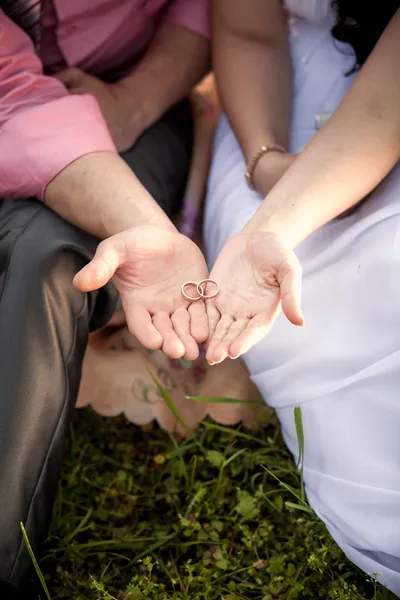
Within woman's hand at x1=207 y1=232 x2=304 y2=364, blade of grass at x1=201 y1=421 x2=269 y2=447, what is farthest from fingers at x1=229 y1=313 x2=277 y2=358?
blade of grass at x1=201 y1=421 x2=269 y2=447

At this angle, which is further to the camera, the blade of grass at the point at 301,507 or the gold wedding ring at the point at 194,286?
the blade of grass at the point at 301,507

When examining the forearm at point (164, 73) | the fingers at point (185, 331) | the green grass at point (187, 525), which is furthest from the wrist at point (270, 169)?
the green grass at point (187, 525)

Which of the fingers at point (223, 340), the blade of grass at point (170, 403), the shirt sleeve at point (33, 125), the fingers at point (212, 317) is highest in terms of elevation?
the shirt sleeve at point (33, 125)

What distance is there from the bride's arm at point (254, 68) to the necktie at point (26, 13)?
1.51 ft

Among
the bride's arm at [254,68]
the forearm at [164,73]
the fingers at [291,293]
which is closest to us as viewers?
the fingers at [291,293]

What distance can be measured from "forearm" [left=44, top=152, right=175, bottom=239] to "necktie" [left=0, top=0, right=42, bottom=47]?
41 cm

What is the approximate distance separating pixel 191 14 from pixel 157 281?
0.91 meters

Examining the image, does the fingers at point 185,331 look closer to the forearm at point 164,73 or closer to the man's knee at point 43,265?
the man's knee at point 43,265

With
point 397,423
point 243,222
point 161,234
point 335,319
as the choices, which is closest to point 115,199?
point 161,234

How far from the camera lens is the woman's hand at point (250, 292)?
1045 millimetres

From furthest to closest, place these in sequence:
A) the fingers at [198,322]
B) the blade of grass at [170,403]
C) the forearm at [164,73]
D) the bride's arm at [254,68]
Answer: the forearm at [164,73]
the bride's arm at [254,68]
the blade of grass at [170,403]
the fingers at [198,322]

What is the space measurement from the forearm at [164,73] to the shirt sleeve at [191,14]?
0.02m

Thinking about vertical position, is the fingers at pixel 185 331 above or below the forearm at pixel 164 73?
below

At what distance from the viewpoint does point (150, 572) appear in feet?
4.17
